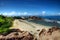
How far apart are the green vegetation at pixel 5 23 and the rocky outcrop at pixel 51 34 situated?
2.76 ft

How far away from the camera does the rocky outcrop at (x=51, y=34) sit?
296 cm

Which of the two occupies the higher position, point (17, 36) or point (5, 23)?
point (5, 23)

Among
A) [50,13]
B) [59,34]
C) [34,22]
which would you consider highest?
[50,13]

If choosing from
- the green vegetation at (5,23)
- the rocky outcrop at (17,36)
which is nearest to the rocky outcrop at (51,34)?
the rocky outcrop at (17,36)

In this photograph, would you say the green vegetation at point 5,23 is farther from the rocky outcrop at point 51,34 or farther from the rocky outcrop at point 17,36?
the rocky outcrop at point 51,34

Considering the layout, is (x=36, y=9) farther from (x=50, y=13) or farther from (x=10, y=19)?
(x=10, y=19)

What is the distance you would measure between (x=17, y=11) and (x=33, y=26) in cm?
53

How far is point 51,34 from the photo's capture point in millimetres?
2980

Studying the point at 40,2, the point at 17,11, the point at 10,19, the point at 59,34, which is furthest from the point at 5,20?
the point at 59,34

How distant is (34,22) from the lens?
337 cm

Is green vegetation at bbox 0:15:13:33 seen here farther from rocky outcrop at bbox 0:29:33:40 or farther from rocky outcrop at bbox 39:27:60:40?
rocky outcrop at bbox 39:27:60:40

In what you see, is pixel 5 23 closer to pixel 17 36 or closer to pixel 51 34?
pixel 17 36

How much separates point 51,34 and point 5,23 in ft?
3.79

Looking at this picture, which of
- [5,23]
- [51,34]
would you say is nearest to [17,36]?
[5,23]
